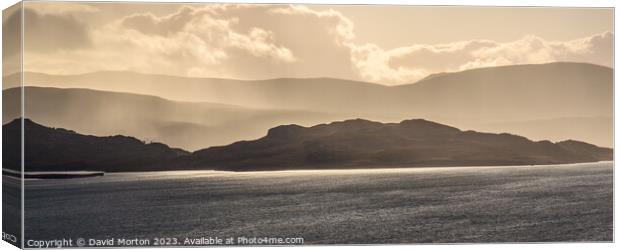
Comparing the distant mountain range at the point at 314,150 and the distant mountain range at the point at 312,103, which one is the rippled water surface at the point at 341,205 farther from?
the distant mountain range at the point at 312,103

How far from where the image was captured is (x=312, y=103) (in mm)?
19547

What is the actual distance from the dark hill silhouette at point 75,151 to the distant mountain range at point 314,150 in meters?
0.01

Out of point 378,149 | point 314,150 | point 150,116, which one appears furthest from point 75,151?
point 378,149

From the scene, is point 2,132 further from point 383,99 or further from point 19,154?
point 383,99

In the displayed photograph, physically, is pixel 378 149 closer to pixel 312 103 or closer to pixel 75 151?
pixel 312 103

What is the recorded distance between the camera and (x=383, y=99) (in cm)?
→ 1981

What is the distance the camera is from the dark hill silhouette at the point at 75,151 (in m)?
18.7

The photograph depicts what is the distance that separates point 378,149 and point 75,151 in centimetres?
458

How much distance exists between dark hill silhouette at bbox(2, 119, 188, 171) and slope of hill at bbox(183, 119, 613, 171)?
618mm

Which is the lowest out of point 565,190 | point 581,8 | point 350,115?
point 565,190

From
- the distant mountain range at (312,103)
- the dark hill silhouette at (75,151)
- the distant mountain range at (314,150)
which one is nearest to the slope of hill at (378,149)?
the distant mountain range at (314,150)

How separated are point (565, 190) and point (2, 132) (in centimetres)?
872

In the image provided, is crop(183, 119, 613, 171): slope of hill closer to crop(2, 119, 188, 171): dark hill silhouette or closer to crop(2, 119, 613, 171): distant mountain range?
crop(2, 119, 613, 171): distant mountain range

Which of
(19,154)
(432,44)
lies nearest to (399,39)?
(432,44)
